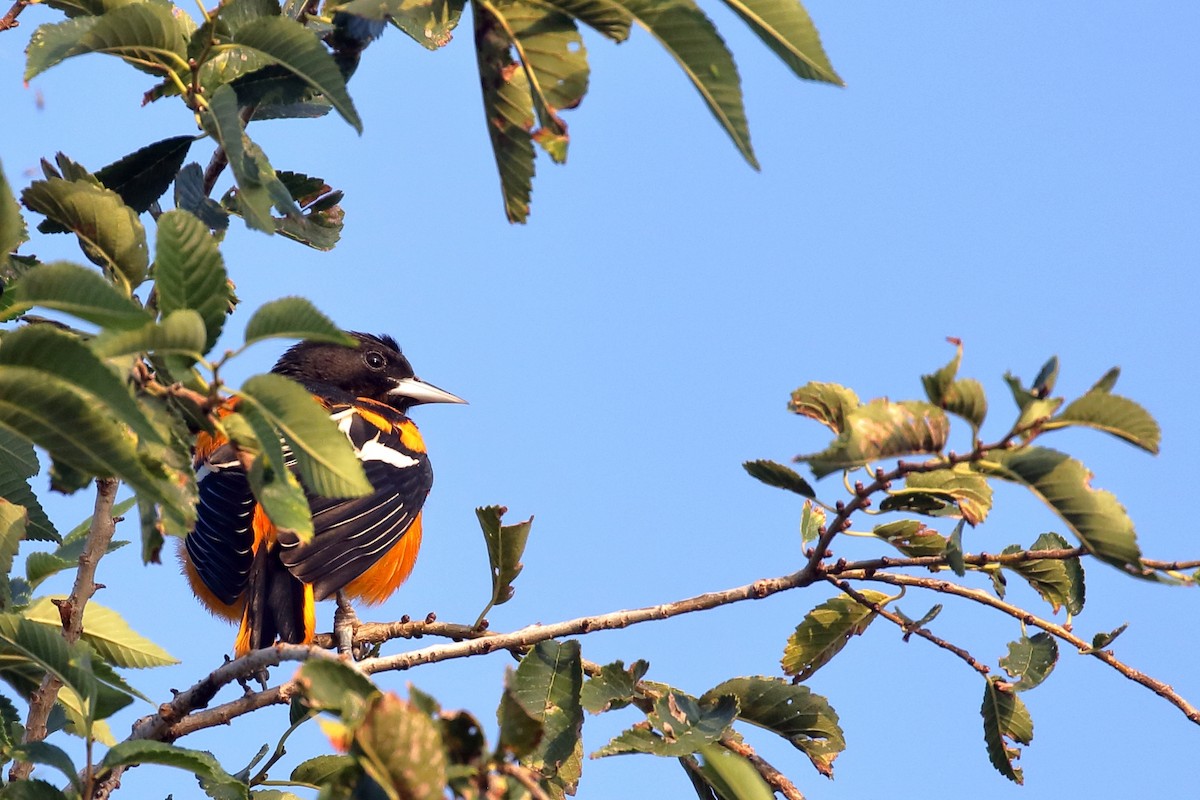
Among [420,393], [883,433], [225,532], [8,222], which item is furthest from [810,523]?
[420,393]

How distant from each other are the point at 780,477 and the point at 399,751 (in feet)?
2.81

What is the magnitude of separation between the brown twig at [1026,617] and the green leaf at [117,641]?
185 centimetres

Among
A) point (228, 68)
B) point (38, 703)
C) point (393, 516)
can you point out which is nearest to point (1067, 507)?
point (228, 68)

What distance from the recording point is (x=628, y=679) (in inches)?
94.6

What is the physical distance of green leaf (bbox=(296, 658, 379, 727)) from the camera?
1379 millimetres

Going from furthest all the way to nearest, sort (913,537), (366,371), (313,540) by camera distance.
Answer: (366,371)
(313,540)
(913,537)

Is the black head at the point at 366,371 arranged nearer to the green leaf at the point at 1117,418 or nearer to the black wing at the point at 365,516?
the black wing at the point at 365,516

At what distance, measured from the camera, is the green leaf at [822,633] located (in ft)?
8.39

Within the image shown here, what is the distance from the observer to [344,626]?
148 inches

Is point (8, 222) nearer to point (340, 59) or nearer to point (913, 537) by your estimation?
point (340, 59)

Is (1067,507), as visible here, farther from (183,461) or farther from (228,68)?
(228,68)

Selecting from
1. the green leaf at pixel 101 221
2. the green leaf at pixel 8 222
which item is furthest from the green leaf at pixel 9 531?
the green leaf at pixel 8 222

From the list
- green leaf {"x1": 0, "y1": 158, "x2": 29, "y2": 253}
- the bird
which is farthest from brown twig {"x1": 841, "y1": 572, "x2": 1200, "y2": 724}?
the bird

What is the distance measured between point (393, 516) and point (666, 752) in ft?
9.69
